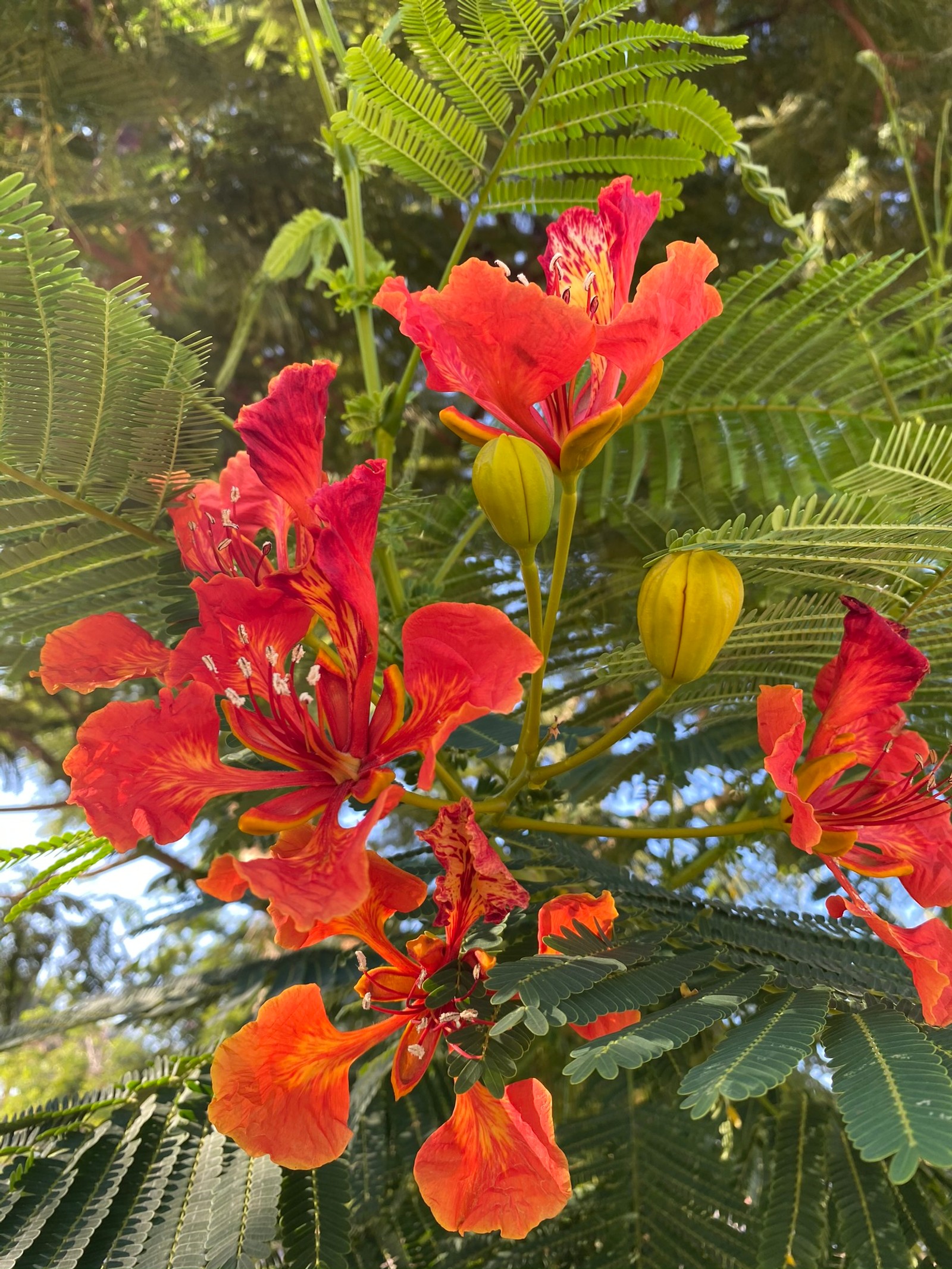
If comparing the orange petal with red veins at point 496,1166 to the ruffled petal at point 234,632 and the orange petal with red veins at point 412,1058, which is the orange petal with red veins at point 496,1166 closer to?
the orange petal with red veins at point 412,1058

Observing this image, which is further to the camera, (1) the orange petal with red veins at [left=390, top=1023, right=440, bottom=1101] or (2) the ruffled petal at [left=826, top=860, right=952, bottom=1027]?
(1) the orange petal with red veins at [left=390, top=1023, right=440, bottom=1101]

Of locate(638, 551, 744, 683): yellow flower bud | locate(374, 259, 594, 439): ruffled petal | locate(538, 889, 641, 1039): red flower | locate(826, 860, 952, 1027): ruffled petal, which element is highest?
locate(374, 259, 594, 439): ruffled petal

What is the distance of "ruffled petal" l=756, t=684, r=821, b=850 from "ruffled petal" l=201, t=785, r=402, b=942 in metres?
0.31

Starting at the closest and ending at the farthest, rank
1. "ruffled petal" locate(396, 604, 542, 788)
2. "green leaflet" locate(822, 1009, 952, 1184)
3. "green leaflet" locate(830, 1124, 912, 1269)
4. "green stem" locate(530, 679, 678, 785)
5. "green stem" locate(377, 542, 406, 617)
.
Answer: "green leaflet" locate(822, 1009, 952, 1184) → "ruffled petal" locate(396, 604, 542, 788) → "green stem" locate(530, 679, 678, 785) → "green leaflet" locate(830, 1124, 912, 1269) → "green stem" locate(377, 542, 406, 617)

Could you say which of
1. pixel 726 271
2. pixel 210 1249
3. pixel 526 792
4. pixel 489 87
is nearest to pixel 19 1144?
pixel 210 1249

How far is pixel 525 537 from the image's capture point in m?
0.83

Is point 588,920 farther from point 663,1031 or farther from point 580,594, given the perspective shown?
point 580,594

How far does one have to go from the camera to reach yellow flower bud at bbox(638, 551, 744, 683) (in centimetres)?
77

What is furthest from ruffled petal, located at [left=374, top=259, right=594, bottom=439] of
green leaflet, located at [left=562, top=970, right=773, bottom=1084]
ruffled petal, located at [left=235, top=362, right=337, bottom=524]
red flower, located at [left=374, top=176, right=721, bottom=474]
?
green leaflet, located at [left=562, top=970, right=773, bottom=1084]

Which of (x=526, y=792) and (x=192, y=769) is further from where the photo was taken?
(x=526, y=792)

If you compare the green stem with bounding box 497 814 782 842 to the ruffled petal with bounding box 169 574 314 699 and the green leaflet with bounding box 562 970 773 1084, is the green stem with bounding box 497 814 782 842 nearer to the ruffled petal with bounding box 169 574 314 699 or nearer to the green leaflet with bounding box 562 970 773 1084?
the green leaflet with bounding box 562 970 773 1084

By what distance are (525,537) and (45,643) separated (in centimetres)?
43

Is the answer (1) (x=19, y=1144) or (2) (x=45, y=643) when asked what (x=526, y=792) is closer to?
(2) (x=45, y=643)

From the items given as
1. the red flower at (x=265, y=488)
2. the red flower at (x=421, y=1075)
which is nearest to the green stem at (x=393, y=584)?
the red flower at (x=265, y=488)
